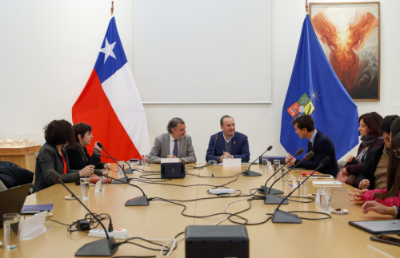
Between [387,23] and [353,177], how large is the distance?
3.06 meters

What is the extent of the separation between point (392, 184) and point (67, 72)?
4740mm

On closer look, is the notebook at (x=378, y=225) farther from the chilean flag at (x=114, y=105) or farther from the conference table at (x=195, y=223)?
the chilean flag at (x=114, y=105)

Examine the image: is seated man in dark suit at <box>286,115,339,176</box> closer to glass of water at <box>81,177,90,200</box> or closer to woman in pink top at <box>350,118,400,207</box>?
woman in pink top at <box>350,118,400,207</box>

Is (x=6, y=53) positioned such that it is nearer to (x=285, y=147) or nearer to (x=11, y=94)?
(x=11, y=94)

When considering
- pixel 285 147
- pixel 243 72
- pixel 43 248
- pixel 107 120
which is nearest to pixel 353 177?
pixel 285 147

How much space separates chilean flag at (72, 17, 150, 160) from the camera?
16.1ft

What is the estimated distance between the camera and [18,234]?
138cm

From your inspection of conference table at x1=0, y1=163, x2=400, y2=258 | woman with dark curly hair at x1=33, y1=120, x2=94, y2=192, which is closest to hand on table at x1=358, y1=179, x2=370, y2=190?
conference table at x1=0, y1=163, x2=400, y2=258

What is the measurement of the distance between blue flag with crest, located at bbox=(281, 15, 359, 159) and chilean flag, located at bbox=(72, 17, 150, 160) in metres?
2.21

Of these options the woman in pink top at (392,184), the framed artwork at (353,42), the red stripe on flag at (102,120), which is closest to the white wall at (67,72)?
the red stripe on flag at (102,120)

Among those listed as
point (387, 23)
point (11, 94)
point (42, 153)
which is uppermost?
point (387, 23)

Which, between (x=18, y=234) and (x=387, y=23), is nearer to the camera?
(x=18, y=234)

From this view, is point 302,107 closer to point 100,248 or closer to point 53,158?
point 53,158

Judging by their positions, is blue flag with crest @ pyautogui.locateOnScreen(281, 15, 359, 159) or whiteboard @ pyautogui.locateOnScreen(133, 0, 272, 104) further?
whiteboard @ pyautogui.locateOnScreen(133, 0, 272, 104)
